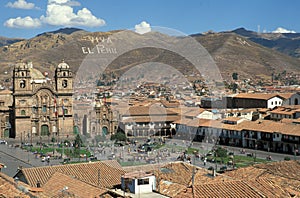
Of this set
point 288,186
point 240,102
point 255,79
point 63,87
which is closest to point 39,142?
point 63,87

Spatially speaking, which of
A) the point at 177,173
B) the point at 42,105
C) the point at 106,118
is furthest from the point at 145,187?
the point at 42,105

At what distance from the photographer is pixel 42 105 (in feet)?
165

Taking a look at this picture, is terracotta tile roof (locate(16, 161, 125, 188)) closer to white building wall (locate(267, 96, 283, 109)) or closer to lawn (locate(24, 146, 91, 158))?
lawn (locate(24, 146, 91, 158))

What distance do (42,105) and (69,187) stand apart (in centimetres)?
3642

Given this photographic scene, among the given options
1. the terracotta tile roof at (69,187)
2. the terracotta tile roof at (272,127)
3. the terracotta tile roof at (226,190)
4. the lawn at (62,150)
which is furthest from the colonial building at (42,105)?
the terracotta tile roof at (226,190)

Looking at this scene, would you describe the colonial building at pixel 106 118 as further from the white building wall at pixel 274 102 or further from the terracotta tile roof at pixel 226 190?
the terracotta tile roof at pixel 226 190

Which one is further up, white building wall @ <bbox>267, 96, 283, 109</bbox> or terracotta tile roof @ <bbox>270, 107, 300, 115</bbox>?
white building wall @ <bbox>267, 96, 283, 109</bbox>

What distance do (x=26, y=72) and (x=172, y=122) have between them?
14.8 meters

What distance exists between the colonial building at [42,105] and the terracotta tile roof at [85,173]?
3039 cm

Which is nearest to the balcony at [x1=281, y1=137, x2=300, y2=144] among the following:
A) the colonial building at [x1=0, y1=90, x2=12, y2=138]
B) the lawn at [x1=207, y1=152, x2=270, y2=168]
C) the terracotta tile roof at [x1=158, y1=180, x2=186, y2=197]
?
the lawn at [x1=207, y1=152, x2=270, y2=168]

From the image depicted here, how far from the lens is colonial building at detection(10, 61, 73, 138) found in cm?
4912

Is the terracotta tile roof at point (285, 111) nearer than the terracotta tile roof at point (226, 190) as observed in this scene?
No

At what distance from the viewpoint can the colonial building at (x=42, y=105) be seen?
49.1 metres

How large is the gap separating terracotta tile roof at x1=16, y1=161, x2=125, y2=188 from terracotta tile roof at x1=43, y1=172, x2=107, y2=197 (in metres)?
0.92
